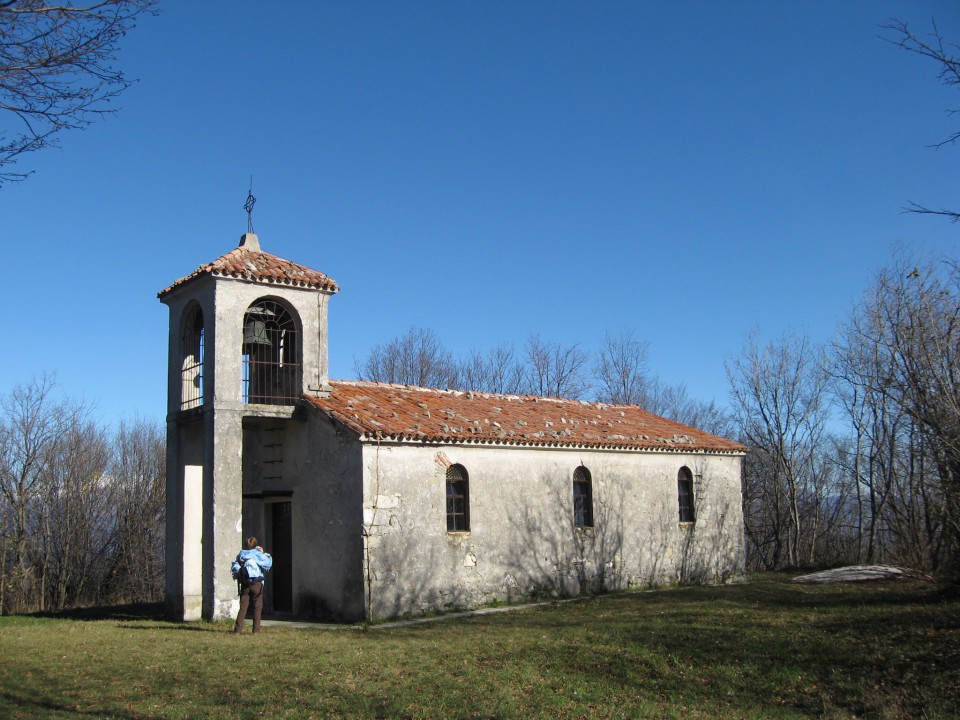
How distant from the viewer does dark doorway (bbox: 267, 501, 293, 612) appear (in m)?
18.9

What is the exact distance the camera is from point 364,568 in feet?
54.2

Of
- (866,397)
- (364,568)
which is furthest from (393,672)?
(866,397)

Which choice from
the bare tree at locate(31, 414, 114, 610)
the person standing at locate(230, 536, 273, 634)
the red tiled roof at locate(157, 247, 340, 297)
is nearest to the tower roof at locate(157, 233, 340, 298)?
the red tiled roof at locate(157, 247, 340, 297)

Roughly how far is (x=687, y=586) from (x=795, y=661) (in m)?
11.1

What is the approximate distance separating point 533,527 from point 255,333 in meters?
7.65

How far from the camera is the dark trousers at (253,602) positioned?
48.4ft

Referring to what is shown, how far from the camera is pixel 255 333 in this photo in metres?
18.5

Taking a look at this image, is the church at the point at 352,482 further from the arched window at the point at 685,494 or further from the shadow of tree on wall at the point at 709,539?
the arched window at the point at 685,494

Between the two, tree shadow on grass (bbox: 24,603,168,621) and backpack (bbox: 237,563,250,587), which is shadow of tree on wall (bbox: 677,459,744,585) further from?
tree shadow on grass (bbox: 24,603,168,621)

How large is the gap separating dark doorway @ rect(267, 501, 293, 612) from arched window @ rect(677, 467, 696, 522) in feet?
34.7

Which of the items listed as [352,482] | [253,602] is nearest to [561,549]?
[352,482]

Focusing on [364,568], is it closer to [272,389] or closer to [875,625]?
[272,389]

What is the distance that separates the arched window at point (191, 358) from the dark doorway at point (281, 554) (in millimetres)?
3061

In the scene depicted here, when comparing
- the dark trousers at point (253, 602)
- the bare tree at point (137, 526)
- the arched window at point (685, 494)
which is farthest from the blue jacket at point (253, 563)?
the bare tree at point (137, 526)
